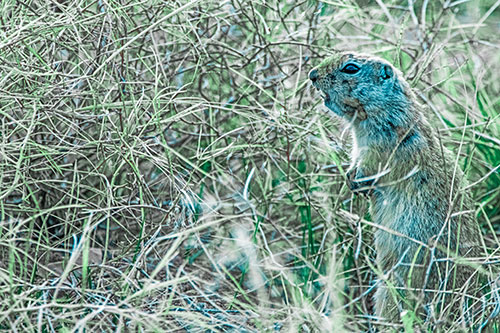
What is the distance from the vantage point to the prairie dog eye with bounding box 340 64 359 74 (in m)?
2.73

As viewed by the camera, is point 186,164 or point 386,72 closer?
point 386,72

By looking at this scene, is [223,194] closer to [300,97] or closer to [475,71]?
[300,97]

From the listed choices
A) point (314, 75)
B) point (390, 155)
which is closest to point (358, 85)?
point (314, 75)

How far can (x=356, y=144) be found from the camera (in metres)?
2.83

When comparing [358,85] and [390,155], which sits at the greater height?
[358,85]

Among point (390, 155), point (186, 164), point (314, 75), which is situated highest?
point (314, 75)

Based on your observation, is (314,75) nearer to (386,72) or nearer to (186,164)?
(386,72)

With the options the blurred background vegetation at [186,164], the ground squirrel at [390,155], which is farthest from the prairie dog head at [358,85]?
the blurred background vegetation at [186,164]

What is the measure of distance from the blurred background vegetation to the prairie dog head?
15 cm

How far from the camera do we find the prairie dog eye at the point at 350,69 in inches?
108

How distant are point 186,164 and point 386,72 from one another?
990mm

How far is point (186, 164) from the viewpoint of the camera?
10.4 feet

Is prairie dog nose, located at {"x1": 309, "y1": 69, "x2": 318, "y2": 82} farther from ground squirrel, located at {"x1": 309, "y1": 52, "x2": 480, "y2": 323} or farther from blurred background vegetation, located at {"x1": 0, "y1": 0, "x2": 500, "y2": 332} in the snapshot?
blurred background vegetation, located at {"x1": 0, "y1": 0, "x2": 500, "y2": 332}

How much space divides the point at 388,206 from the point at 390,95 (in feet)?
1.45
